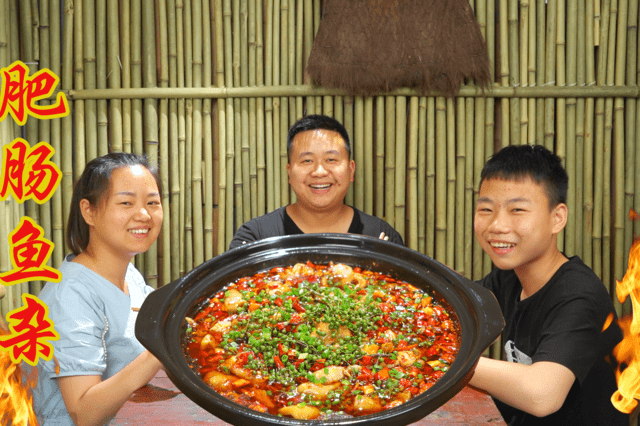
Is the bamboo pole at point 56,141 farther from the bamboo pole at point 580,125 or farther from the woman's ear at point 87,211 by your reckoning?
the bamboo pole at point 580,125

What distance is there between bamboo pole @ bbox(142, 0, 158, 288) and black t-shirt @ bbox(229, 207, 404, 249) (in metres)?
0.89

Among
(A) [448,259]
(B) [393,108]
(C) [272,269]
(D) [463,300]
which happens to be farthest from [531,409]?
(B) [393,108]

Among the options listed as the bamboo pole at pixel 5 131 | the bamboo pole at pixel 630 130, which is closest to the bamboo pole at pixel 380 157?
the bamboo pole at pixel 630 130

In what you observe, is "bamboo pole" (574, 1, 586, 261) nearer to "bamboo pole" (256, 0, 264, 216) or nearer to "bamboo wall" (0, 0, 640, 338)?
"bamboo wall" (0, 0, 640, 338)

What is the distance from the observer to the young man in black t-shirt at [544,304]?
5.69 feet

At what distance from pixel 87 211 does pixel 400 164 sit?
6.89ft

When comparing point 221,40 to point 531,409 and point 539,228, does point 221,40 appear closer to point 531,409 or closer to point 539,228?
point 539,228

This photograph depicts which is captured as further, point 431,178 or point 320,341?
point 431,178

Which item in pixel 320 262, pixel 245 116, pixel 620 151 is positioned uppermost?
pixel 245 116

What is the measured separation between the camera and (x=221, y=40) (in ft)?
11.1

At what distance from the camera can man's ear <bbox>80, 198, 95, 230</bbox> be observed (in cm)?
212

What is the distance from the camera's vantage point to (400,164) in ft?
11.3

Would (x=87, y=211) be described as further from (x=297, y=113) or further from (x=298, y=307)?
(x=297, y=113)

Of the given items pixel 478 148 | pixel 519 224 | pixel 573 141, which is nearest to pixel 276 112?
pixel 478 148
